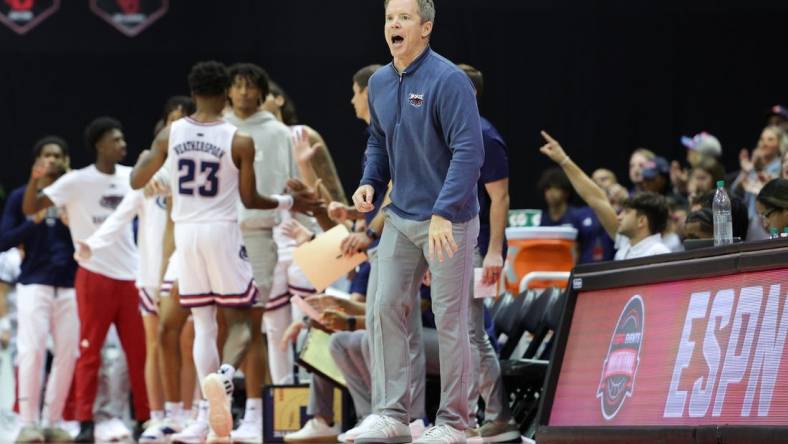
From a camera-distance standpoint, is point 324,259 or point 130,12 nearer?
point 324,259

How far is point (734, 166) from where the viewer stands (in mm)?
12516

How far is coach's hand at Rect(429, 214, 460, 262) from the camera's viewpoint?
489 cm

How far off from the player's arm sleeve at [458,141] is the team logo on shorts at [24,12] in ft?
26.2

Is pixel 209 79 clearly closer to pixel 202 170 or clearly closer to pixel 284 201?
pixel 202 170

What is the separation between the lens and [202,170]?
7.03 metres

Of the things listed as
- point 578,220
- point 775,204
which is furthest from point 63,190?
point 775,204

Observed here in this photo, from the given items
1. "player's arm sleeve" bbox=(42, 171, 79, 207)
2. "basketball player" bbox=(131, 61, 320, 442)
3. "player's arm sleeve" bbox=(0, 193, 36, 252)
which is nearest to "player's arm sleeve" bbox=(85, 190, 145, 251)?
"player's arm sleeve" bbox=(42, 171, 79, 207)

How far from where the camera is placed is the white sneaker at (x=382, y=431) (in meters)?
5.07

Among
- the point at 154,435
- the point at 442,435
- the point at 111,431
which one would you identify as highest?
the point at 442,435

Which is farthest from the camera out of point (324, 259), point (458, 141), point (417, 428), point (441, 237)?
point (324, 259)

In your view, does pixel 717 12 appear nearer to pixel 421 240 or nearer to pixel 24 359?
pixel 24 359

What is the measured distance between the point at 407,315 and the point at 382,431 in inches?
18.2

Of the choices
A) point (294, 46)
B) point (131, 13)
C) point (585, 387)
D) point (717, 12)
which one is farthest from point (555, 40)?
point (585, 387)

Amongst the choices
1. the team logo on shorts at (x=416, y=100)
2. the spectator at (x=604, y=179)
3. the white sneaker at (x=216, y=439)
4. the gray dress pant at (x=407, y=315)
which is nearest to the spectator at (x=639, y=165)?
the spectator at (x=604, y=179)
